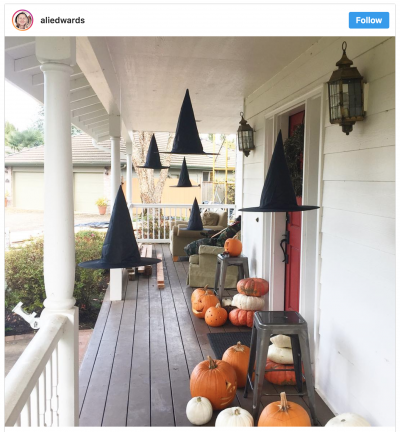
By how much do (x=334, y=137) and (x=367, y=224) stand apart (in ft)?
2.15

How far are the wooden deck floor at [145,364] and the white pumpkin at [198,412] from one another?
0.18ft

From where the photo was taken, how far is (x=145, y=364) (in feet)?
10.1

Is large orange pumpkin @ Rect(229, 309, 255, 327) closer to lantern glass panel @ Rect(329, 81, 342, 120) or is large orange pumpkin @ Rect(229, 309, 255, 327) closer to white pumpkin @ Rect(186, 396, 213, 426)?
white pumpkin @ Rect(186, 396, 213, 426)

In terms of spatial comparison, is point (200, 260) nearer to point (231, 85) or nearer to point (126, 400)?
point (231, 85)

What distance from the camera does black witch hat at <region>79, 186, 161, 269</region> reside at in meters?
1.86

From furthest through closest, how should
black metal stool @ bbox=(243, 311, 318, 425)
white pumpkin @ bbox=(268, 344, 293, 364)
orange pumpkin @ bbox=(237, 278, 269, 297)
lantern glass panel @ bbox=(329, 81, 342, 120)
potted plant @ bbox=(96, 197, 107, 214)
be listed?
1. potted plant @ bbox=(96, 197, 107, 214)
2. orange pumpkin @ bbox=(237, 278, 269, 297)
3. white pumpkin @ bbox=(268, 344, 293, 364)
4. black metal stool @ bbox=(243, 311, 318, 425)
5. lantern glass panel @ bbox=(329, 81, 342, 120)

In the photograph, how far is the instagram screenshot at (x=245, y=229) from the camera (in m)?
1.17

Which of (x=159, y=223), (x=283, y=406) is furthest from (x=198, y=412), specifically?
(x=159, y=223)

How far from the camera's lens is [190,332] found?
3752 millimetres

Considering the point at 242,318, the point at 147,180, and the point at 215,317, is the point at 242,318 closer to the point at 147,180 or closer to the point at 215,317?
the point at 215,317
